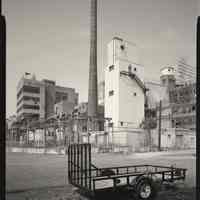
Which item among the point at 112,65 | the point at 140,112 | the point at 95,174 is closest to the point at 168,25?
the point at 112,65

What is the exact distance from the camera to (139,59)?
265 cm

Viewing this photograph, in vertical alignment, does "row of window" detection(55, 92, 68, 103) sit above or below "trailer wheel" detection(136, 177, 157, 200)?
above

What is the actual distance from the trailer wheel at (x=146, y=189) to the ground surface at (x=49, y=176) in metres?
0.13

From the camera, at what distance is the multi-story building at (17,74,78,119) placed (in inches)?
82.9

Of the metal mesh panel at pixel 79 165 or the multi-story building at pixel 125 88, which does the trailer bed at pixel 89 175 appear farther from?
the multi-story building at pixel 125 88

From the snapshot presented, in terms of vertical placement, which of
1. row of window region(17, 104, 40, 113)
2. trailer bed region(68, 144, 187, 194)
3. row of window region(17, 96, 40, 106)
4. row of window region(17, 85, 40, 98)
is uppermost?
row of window region(17, 85, 40, 98)

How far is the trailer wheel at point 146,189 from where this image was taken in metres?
2.08

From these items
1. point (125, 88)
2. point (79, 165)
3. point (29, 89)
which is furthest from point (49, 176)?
point (125, 88)

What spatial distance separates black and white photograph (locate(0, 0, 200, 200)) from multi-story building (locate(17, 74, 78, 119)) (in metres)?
0.01

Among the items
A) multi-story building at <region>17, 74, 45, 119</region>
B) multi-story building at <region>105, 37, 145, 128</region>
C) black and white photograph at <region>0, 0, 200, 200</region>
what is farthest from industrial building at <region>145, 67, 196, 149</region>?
multi-story building at <region>17, 74, 45, 119</region>

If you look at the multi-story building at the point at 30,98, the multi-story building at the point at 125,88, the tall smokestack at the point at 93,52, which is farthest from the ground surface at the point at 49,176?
the tall smokestack at the point at 93,52

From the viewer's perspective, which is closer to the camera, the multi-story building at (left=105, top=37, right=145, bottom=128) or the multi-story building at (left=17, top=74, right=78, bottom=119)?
the multi-story building at (left=17, top=74, right=78, bottom=119)

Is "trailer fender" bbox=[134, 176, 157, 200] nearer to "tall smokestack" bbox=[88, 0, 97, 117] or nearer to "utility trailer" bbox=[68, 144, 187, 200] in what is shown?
"utility trailer" bbox=[68, 144, 187, 200]

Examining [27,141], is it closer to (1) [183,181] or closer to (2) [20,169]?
(2) [20,169]
